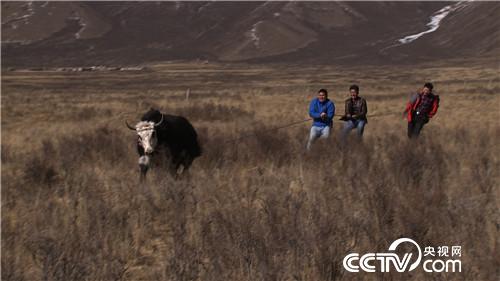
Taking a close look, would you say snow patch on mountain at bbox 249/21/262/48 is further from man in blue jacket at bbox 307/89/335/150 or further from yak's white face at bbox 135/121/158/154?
yak's white face at bbox 135/121/158/154

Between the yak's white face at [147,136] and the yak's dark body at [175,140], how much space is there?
201 millimetres

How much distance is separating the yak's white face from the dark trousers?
4927 mm

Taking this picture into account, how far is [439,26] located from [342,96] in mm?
134430

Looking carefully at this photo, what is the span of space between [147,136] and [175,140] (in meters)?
0.97

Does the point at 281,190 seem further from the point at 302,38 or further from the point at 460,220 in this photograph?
the point at 302,38

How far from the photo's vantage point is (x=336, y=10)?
174 m

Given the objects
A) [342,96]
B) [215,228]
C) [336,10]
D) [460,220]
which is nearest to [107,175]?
[215,228]

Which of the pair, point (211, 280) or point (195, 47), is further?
point (195, 47)

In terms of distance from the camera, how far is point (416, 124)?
10.4 meters

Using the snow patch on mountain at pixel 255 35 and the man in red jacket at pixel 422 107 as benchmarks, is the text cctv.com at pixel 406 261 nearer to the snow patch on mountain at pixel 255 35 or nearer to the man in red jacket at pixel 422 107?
the man in red jacket at pixel 422 107

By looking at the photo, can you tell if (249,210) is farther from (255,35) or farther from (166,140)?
(255,35)

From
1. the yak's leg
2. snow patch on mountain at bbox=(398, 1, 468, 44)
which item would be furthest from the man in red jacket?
snow patch on mountain at bbox=(398, 1, 468, 44)

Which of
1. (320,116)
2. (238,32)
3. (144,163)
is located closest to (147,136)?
(144,163)

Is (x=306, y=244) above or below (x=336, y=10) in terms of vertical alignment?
below
